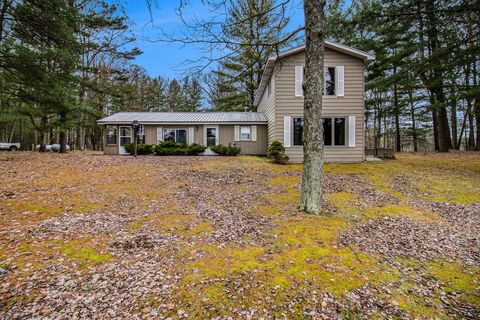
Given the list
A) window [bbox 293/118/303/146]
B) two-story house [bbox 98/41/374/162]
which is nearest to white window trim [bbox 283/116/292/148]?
two-story house [bbox 98/41/374/162]

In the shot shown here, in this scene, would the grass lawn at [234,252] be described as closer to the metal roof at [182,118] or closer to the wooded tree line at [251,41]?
the wooded tree line at [251,41]

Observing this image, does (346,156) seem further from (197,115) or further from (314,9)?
(197,115)

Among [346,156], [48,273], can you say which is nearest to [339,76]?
[346,156]

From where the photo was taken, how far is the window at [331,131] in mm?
12883

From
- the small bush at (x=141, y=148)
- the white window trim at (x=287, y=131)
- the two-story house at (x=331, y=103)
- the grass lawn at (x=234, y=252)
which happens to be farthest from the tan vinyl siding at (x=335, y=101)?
the small bush at (x=141, y=148)

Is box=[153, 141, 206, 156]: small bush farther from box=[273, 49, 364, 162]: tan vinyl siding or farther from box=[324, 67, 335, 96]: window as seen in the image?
box=[324, 67, 335, 96]: window

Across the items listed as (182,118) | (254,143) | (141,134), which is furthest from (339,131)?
(141,134)

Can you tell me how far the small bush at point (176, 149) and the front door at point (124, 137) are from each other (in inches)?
120

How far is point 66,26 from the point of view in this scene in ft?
31.4

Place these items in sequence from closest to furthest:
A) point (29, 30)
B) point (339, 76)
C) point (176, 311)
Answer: point (176, 311), point (29, 30), point (339, 76)

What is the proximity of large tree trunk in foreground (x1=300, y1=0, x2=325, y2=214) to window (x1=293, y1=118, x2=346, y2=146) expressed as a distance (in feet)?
24.7

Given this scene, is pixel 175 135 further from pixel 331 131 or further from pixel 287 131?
pixel 331 131

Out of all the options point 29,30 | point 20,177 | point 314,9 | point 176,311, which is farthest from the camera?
point 29,30

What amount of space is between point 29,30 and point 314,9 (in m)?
10.9
